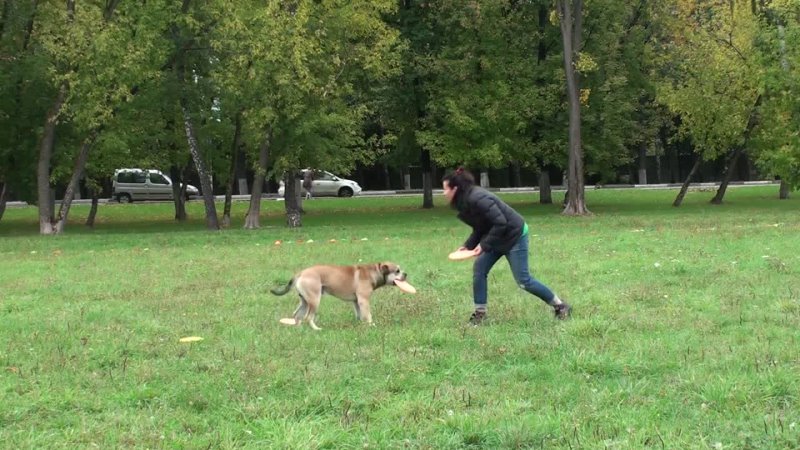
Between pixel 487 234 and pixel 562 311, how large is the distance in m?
1.19

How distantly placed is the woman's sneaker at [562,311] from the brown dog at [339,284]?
1706 mm

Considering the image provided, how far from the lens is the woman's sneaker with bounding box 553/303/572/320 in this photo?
8.19 m

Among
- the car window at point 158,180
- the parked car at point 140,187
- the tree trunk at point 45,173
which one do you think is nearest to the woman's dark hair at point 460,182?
the tree trunk at point 45,173

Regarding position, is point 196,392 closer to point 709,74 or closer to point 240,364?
point 240,364

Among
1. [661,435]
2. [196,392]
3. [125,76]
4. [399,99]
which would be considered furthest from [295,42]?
[661,435]

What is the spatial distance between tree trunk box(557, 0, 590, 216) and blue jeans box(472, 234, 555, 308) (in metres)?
18.8

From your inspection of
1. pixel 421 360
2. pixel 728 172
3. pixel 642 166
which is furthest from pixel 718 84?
pixel 421 360

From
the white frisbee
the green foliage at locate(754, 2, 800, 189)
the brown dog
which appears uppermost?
the green foliage at locate(754, 2, 800, 189)

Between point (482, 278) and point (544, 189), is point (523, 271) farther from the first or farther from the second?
point (544, 189)

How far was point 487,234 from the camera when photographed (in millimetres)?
7969

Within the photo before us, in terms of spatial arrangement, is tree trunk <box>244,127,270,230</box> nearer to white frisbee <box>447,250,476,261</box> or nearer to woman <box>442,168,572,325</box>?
woman <box>442,168,572,325</box>

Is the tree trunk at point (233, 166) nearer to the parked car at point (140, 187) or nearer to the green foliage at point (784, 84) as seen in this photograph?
the parked car at point (140, 187)

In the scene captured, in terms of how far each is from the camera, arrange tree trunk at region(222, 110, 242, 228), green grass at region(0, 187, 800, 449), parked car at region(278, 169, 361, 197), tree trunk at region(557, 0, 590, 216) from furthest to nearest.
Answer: parked car at region(278, 169, 361, 197) < tree trunk at region(222, 110, 242, 228) < tree trunk at region(557, 0, 590, 216) < green grass at region(0, 187, 800, 449)

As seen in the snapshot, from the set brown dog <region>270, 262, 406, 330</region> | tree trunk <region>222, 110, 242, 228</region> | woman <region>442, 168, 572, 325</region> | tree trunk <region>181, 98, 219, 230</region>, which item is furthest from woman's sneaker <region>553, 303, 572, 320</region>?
tree trunk <region>222, 110, 242, 228</region>
